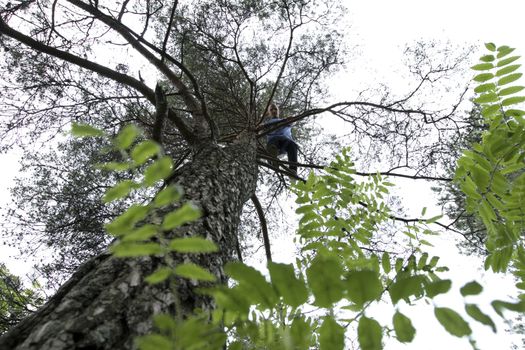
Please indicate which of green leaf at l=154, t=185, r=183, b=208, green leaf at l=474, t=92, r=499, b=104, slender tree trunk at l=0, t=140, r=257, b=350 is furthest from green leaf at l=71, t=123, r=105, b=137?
green leaf at l=474, t=92, r=499, b=104

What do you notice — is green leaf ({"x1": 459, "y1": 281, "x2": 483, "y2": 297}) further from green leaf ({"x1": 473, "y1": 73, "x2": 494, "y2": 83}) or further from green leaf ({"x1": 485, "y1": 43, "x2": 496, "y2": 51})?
green leaf ({"x1": 485, "y1": 43, "x2": 496, "y2": 51})

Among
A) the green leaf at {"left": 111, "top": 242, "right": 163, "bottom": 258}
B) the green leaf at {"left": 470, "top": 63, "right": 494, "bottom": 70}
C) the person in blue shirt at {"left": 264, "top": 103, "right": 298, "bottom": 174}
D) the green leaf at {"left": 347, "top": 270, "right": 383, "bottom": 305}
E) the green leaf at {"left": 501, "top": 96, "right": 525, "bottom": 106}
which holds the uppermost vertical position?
the person in blue shirt at {"left": 264, "top": 103, "right": 298, "bottom": 174}

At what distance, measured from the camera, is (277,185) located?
6734mm

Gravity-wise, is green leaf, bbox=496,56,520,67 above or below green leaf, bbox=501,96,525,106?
above

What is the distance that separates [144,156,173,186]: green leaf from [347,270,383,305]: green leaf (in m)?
0.37

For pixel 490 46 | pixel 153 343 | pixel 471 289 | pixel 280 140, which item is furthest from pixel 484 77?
pixel 280 140

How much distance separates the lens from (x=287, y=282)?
58cm

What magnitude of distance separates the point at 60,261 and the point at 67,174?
137cm

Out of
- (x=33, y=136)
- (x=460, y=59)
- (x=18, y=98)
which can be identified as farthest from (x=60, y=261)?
(x=460, y=59)

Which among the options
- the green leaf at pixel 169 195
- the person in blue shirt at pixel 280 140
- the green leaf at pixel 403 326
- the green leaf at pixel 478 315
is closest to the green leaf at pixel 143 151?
the green leaf at pixel 169 195

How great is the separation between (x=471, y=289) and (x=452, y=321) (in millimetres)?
66

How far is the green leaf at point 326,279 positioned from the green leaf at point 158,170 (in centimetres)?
31

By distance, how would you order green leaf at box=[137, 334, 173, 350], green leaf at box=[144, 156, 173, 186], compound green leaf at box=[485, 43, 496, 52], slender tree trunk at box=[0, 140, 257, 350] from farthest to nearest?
compound green leaf at box=[485, 43, 496, 52] < slender tree trunk at box=[0, 140, 257, 350] < green leaf at box=[144, 156, 173, 186] < green leaf at box=[137, 334, 173, 350]

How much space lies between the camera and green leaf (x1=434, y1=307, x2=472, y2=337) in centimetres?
62
